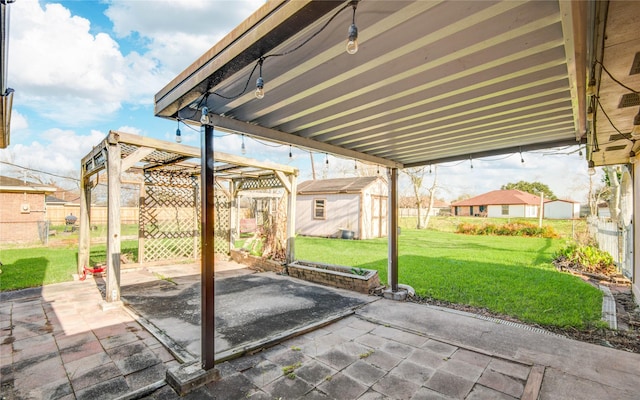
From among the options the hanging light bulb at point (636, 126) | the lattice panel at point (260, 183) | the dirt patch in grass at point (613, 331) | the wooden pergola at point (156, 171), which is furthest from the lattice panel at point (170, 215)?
the hanging light bulb at point (636, 126)

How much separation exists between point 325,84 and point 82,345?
12.5 feet

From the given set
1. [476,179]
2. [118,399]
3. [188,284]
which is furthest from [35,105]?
[476,179]

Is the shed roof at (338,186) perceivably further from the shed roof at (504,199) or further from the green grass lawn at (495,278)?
the shed roof at (504,199)

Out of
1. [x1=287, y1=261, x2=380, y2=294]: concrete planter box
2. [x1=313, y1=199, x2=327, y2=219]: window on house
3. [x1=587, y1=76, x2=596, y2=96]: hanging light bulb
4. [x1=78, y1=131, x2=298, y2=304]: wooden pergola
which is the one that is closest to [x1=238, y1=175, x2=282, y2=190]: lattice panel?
[x1=78, y1=131, x2=298, y2=304]: wooden pergola

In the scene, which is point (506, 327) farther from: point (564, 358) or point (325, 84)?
point (325, 84)

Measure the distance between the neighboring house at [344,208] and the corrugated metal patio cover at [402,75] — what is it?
1047 cm

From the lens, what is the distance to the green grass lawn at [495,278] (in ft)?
14.7

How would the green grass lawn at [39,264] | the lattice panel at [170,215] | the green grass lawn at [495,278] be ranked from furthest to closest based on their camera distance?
the lattice panel at [170,215] < the green grass lawn at [39,264] < the green grass lawn at [495,278]

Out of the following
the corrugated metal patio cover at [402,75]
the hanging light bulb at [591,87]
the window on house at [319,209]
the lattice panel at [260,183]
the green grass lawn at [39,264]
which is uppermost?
the corrugated metal patio cover at [402,75]

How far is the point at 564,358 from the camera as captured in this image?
2955 mm

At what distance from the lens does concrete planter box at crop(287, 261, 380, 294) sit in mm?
5443

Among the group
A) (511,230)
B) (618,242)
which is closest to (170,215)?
(618,242)

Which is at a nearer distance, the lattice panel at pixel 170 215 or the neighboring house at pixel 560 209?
the lattice panel at pixel 170 215

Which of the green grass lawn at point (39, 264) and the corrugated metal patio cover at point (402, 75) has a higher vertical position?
the corrugated metal patio cover at point (402, 75)
